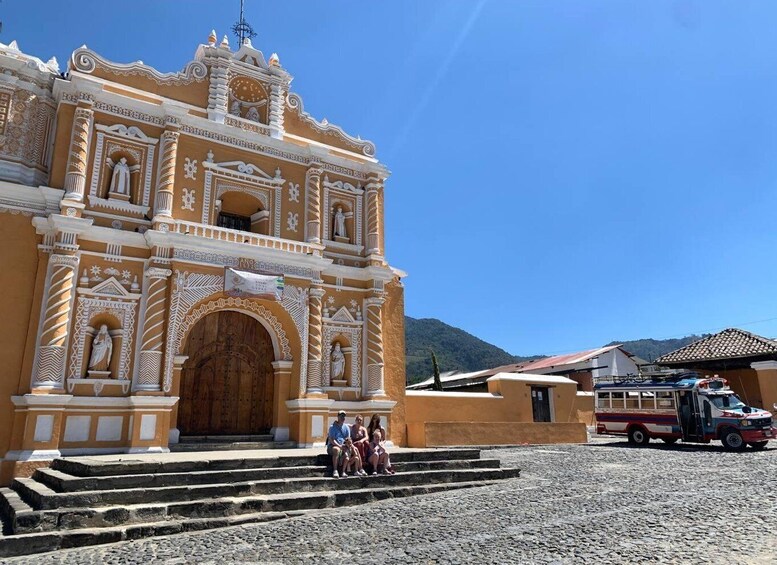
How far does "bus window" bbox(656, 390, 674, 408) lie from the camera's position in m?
17.7

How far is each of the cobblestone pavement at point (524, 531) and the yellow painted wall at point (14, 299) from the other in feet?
19.0

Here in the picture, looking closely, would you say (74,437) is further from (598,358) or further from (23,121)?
(598,358)

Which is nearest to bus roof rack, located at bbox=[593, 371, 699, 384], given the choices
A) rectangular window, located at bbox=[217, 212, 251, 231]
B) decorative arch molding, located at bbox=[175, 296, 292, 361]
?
decorative arch molding, located at bbox=[175, 296, 292, 361]

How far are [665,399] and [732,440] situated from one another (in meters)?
2.23

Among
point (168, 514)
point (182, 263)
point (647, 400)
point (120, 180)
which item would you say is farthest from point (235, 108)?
point (647, 400)

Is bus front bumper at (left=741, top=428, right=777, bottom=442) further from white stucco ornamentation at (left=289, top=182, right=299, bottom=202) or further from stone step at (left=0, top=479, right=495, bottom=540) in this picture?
white stucco ornamentation at (left=289, top=182, right=299, bottom=202)

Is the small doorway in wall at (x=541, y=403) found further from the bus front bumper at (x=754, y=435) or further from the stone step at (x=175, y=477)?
the stone step at (x=175, y=477)

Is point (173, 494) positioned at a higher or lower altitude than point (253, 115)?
lower

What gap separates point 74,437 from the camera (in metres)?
11.1

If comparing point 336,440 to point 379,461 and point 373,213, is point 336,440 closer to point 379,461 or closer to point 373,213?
point 379,461

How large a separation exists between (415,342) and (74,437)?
286 ft

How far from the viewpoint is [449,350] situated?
301 feet

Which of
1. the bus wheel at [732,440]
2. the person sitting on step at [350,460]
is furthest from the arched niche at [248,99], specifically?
the bus wheel at [732,440]

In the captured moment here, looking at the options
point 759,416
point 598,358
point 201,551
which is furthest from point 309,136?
point 598,358
